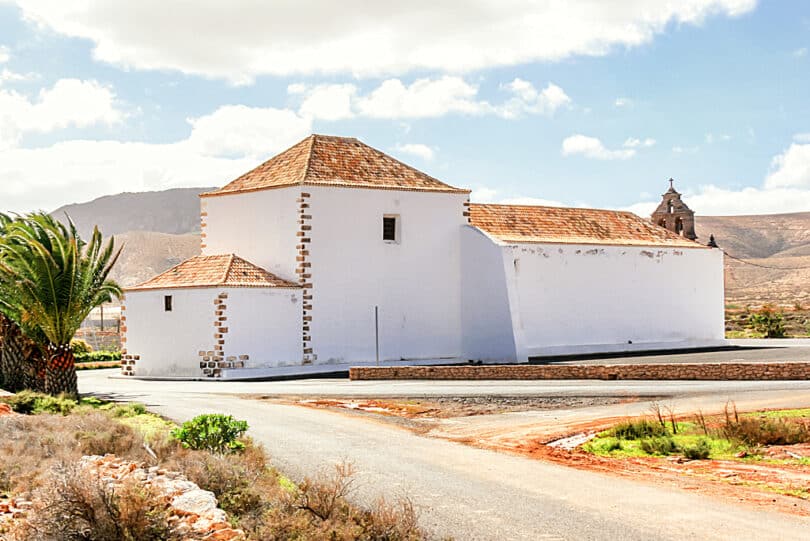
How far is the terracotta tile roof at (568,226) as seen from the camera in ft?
126

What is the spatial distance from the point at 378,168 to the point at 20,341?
1565 centimetres

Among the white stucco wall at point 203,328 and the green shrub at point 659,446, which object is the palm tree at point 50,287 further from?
the green shrub at point 659,446

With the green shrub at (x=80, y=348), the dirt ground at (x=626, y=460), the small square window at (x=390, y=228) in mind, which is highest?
the small square window at (x=390, y=228)

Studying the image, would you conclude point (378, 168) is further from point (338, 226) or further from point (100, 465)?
point (100, 465)

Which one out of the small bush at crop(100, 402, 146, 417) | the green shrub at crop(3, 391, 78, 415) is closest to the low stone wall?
the small bush at crop(100, 402, 146, 417)

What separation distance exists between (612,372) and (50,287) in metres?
14.3

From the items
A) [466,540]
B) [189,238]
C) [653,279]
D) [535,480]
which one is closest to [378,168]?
[653,279]

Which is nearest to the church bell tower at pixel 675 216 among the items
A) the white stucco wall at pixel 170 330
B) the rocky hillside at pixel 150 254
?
the white stucco wall at pixel 170 330

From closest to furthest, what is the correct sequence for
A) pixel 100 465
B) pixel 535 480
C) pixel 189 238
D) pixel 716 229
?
pixel 100 465
pixel 535 480
pixel 189 238
pixel 716 229

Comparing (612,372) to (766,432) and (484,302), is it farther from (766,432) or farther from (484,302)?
(766,432)

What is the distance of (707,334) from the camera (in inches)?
1688

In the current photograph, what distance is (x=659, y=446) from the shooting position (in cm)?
1420

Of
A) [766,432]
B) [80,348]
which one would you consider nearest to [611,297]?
[80,348]

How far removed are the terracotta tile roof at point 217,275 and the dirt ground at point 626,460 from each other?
1159cm
